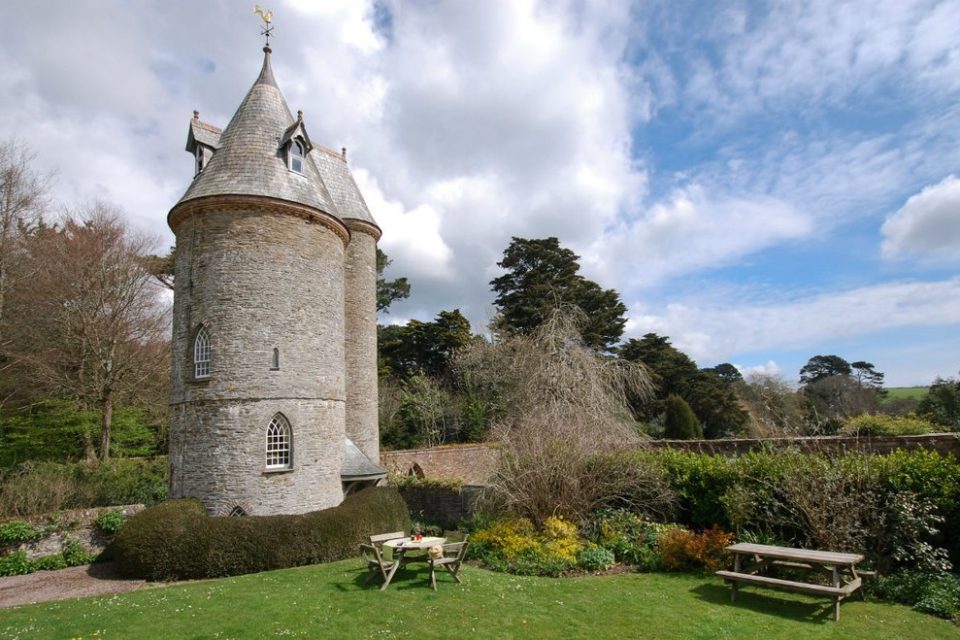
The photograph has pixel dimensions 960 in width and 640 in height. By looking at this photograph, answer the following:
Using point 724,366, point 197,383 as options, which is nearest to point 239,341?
point 197,383

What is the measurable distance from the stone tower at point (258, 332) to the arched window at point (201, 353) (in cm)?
3

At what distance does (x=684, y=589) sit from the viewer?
9.31 metres

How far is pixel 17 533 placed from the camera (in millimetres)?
13055

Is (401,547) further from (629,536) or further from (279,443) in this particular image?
(279,443)

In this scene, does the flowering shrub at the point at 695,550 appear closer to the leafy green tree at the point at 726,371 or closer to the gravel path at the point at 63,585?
the gravel path at the point at 63,585

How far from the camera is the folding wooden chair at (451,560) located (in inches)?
377

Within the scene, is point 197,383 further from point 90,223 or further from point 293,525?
point 90,223

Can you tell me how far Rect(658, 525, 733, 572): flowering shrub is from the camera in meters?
10.4

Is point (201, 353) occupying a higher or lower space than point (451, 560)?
higher

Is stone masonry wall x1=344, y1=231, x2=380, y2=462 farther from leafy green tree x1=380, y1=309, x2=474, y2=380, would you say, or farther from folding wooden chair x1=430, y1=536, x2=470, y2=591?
leafy green tree x1=380, y1=309, x2=474, y2=380

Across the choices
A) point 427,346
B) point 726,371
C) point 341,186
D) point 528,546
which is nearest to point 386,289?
point 427,346

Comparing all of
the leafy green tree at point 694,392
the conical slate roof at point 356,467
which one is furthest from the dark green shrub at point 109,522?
the leafy green tree at point 694,392

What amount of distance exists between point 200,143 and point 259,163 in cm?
291

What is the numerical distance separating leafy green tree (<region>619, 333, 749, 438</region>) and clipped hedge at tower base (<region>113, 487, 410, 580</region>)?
1082 inches
